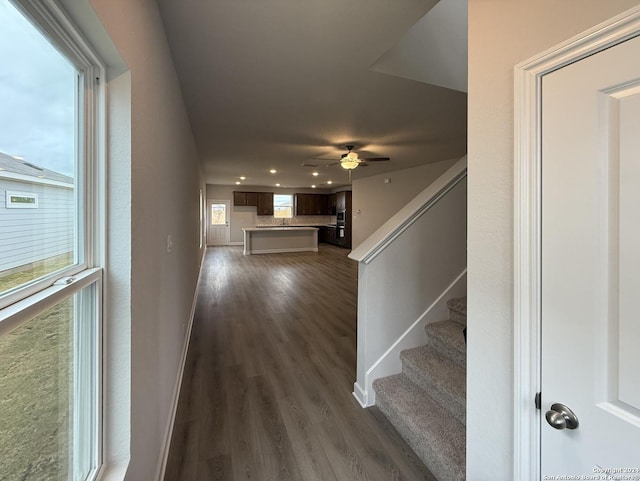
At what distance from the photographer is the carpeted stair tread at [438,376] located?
162 centimetres

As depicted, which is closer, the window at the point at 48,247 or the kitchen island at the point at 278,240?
the window at the point at 48,247

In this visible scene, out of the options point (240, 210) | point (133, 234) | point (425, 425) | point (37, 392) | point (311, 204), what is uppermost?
point (311, 204)

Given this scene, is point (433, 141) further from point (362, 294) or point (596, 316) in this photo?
point (596, 316)

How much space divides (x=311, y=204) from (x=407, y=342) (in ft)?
35.0

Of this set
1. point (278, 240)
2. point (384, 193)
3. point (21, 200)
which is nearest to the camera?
point (21, 200)

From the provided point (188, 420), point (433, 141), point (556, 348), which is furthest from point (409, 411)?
point (433, 141)

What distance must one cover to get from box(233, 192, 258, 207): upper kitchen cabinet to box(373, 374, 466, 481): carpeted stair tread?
10254mm

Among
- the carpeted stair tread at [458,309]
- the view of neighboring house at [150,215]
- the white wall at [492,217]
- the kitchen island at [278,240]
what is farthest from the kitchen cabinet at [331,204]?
the white wall at [492,217]

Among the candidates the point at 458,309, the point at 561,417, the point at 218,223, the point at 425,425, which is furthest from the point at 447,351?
the point at 218,223

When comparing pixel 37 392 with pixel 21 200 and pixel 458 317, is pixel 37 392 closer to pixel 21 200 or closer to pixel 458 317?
pixel 21 200

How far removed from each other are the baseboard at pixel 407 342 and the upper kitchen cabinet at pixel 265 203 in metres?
10.0

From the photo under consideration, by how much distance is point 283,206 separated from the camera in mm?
12352

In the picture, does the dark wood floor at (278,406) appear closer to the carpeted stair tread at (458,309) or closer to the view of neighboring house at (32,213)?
the carpeted stair tread at (458,309)

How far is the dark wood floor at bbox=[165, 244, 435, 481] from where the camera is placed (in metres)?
1.55
